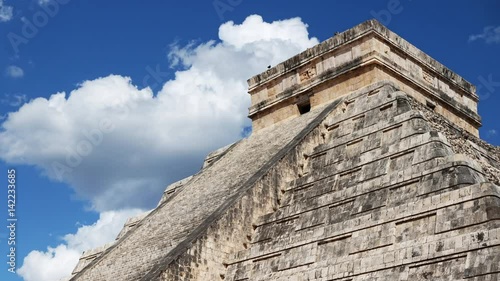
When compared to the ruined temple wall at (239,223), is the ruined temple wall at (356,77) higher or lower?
higher

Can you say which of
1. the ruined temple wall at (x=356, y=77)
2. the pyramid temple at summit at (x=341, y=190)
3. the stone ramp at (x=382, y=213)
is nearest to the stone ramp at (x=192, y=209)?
the pyramid temple at summit at (x=341, y=190)

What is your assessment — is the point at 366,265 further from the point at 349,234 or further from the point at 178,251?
the point at 178,251

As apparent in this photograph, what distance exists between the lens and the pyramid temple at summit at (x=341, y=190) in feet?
30.2

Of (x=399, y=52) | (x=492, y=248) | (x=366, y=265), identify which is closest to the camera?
(x=492, y=248)

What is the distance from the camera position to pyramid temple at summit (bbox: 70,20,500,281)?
9203 mm

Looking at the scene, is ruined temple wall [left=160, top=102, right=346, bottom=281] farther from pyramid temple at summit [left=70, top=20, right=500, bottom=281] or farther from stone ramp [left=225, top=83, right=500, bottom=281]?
stone ramp [left=225, top=83, right=500, bottom=281]

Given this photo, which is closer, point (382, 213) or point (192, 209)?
point (382, 213)

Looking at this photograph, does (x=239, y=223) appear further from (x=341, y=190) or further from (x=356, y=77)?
(x=356, y=77)

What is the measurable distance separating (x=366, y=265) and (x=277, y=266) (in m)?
1.73

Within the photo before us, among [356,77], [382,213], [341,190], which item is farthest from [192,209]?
[356,77]

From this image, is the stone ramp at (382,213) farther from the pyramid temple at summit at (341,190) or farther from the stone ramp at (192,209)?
the stone ramp at (192,209)

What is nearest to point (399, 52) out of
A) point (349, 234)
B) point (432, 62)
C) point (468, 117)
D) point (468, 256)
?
point (432, 62)

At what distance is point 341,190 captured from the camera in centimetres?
1117

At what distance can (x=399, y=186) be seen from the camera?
1031 centimetres
